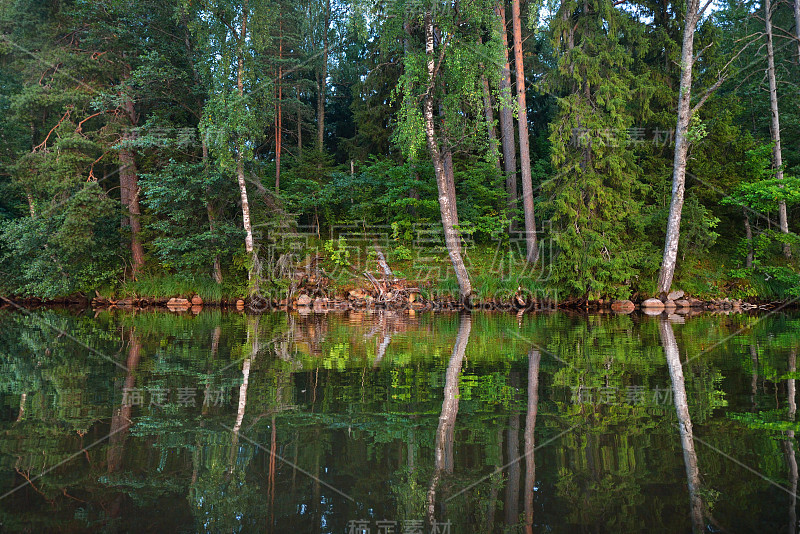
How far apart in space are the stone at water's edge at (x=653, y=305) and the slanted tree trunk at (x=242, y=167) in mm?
12534

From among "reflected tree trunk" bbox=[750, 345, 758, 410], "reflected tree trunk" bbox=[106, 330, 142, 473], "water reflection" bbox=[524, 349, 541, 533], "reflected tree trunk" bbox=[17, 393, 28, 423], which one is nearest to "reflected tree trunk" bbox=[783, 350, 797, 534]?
"reflected tree trunk" bbox=[750, 345, 758, 410]

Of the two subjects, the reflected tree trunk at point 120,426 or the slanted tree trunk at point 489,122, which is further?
the slanted tree trunk at point 489,122

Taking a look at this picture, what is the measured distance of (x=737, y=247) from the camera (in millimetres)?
18266

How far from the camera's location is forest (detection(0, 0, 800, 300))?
16391mm

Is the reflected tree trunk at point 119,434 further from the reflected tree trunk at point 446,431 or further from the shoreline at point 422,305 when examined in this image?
the shoreline at point 422,305

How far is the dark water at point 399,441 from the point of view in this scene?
8.84 feet

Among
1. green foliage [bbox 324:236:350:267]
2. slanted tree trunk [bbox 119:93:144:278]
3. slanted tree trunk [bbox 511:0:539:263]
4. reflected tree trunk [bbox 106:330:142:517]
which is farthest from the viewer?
green foliage [bbox 324:236:350:267]

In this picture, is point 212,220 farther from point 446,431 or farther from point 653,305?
point 446,431

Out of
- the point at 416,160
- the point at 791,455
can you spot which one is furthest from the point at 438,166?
the point at 791,455

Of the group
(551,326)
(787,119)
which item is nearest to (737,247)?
(787,119)

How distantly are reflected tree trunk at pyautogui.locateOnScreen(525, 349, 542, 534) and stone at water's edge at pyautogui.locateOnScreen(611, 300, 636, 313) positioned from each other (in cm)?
1075

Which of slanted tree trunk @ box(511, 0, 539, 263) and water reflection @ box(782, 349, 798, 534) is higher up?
slanted tree trunk @ box(511, 0, 539, 263)

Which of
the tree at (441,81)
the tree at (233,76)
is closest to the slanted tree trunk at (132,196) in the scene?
the tree at (233,76)

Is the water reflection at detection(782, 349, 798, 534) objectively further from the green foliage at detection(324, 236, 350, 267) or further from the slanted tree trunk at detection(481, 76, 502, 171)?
the green foliage at detection(324, 236, 350, 267)
